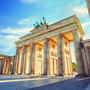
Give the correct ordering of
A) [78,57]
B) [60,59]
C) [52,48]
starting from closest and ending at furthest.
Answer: [78,57], [60,59], [52,48]

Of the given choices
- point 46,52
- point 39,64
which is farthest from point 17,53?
point 46,52

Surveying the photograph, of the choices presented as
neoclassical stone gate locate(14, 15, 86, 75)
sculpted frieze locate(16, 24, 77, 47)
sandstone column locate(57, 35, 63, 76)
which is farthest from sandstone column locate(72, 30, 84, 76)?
sandstone column locate(57, 35, 63, 76)

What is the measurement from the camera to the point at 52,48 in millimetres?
28531

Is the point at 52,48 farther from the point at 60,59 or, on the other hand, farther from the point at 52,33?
the point at 60,59

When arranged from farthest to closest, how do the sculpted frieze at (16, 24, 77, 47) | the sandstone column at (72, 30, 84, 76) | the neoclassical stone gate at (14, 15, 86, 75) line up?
the sculpted frieze at (16, 24, 77, 47) < the neoclassical stone gate at (14, 15, 86, 75) < the sandstone column at (72, 30, 84, 76)

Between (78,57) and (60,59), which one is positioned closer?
(78,57)

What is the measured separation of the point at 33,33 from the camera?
104 feet

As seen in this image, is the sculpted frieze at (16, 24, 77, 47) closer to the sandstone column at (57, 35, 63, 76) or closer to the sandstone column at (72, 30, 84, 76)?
the sandstone column at (57, 35, 63, 76)

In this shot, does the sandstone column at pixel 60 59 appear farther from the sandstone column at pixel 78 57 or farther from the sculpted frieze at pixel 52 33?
the sandstone column at pixel 78 57

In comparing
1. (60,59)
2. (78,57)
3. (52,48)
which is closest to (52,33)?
(52,48)

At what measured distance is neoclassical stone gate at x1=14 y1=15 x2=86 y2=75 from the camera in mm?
20656

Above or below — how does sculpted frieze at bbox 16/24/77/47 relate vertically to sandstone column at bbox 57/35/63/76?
above

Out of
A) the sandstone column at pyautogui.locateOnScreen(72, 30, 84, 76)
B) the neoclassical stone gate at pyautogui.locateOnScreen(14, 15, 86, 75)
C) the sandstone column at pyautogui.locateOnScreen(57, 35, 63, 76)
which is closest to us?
the sandstone column at pyautogui.locateOnScreen(72, 30, 84, 76)

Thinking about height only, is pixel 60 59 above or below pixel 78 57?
below
